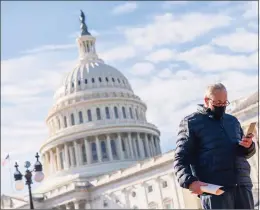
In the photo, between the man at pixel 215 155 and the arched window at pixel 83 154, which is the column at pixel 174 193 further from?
the man at pixel 215 155

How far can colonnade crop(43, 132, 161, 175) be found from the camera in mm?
98438

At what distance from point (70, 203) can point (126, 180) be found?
37.9ft

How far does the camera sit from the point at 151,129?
10650cm

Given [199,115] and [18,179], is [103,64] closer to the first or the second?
[18,179]

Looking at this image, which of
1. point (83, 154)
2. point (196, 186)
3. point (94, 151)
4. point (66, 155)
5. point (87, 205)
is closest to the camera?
point (196, 186)

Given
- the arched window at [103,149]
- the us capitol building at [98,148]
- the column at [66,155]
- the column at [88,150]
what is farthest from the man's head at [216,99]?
the column at [66,155]

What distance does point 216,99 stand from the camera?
23.6 feet

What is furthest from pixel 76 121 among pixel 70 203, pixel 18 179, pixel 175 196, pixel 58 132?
pixel 18 179

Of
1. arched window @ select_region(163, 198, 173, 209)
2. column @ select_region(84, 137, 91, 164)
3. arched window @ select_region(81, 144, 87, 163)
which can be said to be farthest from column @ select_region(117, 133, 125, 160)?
arched window @ select_region(163, 198, 173, 209)

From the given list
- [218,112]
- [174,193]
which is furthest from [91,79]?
[218,112]

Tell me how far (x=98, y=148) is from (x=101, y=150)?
2.57ft

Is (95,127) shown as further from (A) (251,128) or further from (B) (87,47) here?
(A) (251,128)

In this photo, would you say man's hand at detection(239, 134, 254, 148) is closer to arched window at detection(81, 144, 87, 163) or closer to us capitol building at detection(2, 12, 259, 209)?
us capitol building at detection(2, 12, 259, 209)

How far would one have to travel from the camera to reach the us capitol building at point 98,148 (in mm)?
76562
